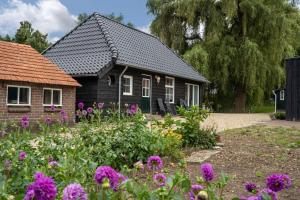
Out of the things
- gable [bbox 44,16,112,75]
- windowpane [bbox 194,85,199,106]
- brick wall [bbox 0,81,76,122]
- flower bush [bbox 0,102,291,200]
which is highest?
gable [bbox 44,16,112,75]

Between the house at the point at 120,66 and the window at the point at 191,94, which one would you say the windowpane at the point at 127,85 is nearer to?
the house at the point at 120,66

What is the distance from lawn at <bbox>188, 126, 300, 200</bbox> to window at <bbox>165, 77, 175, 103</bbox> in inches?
510

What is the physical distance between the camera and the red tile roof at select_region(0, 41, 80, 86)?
1388cm

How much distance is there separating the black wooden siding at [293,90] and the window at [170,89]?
6329 mm

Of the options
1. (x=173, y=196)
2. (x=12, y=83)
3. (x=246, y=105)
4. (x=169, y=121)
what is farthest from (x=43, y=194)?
(x=246, y=105)

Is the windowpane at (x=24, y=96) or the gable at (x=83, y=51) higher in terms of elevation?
the gable at (x=83, y=51)

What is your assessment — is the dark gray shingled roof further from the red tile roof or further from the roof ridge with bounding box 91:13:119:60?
the red tile roof

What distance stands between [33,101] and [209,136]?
8.20m

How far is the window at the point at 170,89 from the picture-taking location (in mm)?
22406

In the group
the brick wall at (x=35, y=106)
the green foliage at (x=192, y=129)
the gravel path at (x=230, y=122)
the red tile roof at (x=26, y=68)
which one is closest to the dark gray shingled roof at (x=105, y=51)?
the red tile roof at (x=26, y=68)

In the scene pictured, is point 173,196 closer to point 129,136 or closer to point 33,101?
point 129,136

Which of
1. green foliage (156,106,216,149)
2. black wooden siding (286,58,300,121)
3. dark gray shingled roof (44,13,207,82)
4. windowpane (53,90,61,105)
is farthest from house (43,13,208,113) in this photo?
green foliage (156,106,216,149)

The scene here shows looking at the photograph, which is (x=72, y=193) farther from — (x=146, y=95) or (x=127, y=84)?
(x=146, y=95)

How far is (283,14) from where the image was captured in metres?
26.8
